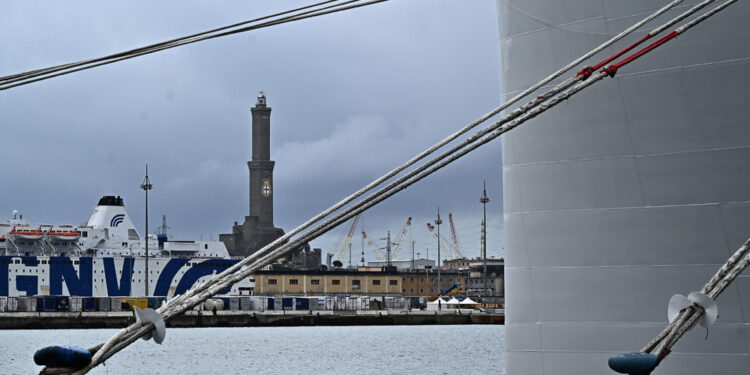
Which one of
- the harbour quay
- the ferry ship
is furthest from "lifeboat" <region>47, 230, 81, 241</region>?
the harbour quay

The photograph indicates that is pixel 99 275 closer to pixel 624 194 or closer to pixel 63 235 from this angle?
pixel 63 235

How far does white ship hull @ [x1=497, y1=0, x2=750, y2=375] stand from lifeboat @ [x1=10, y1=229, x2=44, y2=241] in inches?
4297

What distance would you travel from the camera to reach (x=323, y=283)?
147500 mm

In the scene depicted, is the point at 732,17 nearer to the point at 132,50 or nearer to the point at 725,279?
the point at 725,279

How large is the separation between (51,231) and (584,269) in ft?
365

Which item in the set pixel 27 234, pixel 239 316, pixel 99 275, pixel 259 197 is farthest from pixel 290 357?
pixel 259 197

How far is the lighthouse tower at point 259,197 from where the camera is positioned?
17500 cm

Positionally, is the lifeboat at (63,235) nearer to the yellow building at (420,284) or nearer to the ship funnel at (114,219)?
the ship funnel at (114,219)

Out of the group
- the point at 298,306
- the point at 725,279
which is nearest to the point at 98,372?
the point at 725,279

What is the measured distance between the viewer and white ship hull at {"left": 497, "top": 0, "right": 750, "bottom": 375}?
12.8 meters

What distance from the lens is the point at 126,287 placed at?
12000 centimetres

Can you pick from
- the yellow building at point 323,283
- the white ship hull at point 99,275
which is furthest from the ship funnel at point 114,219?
the yellow building at point 323,283

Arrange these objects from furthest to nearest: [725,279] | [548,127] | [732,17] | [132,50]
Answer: [548,127], [732,17], [132,50], [725,279]

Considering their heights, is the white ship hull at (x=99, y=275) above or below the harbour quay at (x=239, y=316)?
above
